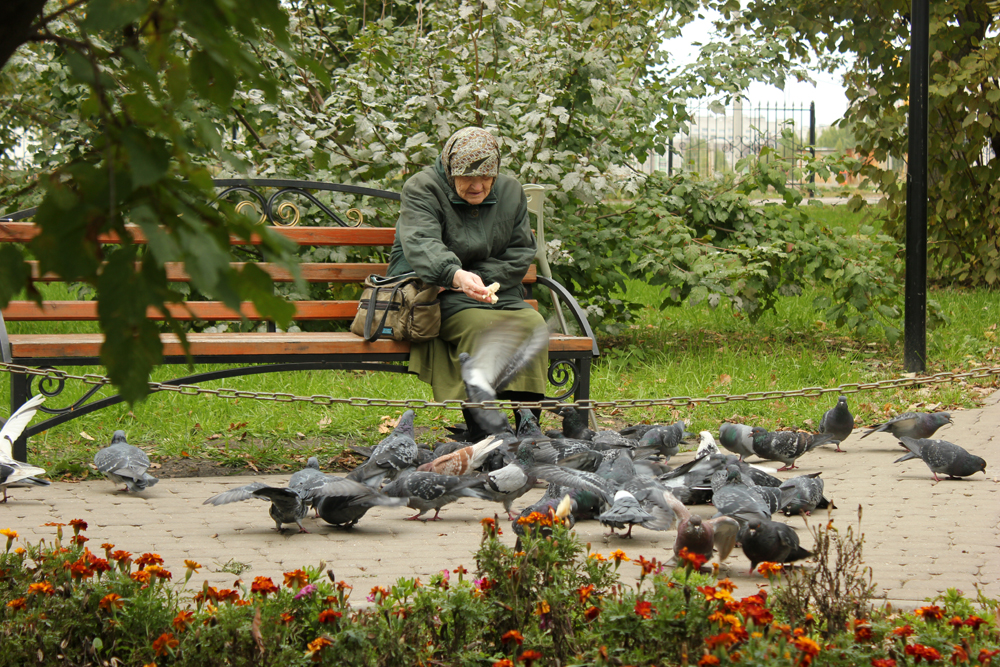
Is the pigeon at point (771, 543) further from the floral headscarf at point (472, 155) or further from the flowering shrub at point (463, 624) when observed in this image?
the floral headscarf at point (472, 155)

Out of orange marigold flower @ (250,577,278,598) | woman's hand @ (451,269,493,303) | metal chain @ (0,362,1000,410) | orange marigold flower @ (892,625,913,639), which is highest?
woman's hand @ (451,269,493,303)

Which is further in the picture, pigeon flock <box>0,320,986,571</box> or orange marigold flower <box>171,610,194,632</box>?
pigeon flock <box>0,320,986,571</box>

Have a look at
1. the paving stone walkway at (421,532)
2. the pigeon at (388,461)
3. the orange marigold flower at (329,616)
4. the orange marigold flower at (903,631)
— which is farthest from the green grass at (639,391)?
the orange marigold flower at (903,631)

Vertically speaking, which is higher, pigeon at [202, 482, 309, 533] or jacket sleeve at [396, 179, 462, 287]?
jacket sleeve at [396, 179, 462, 287]

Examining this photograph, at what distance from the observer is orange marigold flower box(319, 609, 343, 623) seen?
86.4 inches

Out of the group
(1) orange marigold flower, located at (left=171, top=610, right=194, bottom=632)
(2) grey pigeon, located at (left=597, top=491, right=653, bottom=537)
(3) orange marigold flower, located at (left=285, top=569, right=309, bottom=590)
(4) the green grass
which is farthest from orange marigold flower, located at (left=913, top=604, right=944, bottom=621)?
(4) the green grass

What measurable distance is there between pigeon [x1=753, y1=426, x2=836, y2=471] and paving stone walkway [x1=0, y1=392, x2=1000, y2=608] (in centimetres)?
10

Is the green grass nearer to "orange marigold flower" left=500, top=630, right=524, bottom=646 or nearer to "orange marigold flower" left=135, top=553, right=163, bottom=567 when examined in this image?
"orange marigold flower" left=135, top=553, right=163, bottom=567

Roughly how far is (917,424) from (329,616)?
12.1ft

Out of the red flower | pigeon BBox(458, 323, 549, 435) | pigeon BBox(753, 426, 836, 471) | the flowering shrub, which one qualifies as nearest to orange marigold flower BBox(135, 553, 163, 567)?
the flowering shrub

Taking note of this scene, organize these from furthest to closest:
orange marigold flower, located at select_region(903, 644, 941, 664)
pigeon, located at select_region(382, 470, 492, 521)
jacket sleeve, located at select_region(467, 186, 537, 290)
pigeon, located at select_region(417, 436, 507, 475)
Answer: jacket sleeve, located at select_region(467, 186, 537, 290) → pigeon, located at select_region(417, 436, 507, 475) → pigeon, located at select_region(382, 470, 492, 521) → orange marigold flower, located at select_region(903, 644, 941, 664)

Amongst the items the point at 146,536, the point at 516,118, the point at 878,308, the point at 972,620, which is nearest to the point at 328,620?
the point at 972,620

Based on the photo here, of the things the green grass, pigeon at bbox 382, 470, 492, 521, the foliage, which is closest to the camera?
pigeon at bbox 382, 470, 492, 521

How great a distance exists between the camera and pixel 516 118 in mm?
6887
